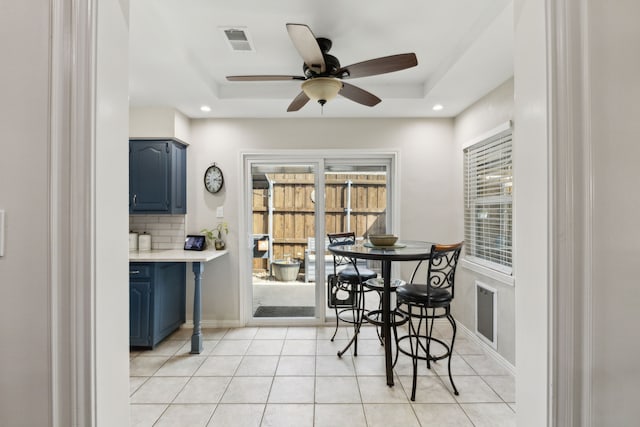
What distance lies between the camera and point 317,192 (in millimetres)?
3713

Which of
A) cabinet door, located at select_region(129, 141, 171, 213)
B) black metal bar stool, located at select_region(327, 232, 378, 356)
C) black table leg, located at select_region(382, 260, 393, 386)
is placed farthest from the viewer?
cabinet door, located at select_region(129, 141, 171, 213)

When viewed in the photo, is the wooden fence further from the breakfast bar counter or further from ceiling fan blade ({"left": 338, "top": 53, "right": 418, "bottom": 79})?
ceiling fan blade ({"left": 338, "top": 53, "right": 418, "bottom": 79})

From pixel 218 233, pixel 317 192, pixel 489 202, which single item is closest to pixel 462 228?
pixel 489 202

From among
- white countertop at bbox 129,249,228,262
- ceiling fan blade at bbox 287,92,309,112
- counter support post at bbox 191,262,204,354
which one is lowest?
counter support post at bbox 191,262,204,354

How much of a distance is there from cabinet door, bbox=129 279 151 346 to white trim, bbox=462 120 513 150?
3473mm

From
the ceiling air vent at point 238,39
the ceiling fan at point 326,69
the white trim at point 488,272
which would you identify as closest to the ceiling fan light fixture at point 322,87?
the ceiling fan at point 326,69

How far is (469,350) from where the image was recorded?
9.78 feet

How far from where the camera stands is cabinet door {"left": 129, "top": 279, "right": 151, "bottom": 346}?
116 inches

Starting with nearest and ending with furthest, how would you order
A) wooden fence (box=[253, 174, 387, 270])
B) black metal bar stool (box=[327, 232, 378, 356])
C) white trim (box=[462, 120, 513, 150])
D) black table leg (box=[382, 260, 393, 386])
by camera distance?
black table leg (box=[382, 260, 393, 386]), white trim (box=[462, 120, 513, 150]), black metal bar stool (box=[327, 232, 378, 356]), wooden fence (box=[253, 174, 387, 270])
